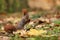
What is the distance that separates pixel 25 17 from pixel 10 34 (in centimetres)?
114

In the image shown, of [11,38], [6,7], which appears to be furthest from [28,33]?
[6,7]

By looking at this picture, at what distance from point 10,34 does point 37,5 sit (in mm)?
17317

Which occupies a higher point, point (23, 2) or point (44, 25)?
point (23, 2)

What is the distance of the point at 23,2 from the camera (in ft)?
79.5

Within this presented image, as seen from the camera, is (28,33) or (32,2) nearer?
(28,33)

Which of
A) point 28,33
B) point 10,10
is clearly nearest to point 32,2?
point 10,10

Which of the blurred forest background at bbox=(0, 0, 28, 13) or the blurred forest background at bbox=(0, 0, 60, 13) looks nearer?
the blurred forest background at bbox=(0, 0, 28, 13)

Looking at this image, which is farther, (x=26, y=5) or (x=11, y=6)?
(x=26, y=5)

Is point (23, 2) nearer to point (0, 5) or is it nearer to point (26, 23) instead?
point (0, 5)

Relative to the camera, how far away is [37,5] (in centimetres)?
2484

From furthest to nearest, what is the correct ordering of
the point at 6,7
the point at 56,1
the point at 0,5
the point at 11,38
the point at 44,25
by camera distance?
the point at 56,1 < the point at 6,7 < the point at 0,5 < the point at 44,25 < the point at 11,38

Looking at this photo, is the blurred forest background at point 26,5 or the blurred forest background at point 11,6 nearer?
the blurred forest background at point 11,6

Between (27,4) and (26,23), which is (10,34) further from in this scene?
(27,4)

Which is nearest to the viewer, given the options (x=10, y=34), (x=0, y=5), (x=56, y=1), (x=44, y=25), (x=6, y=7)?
(x=10, y=34)
